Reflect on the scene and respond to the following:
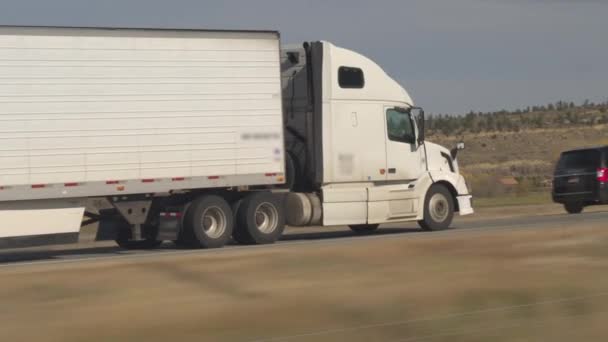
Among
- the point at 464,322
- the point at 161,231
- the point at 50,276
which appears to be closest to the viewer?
the point at 464,322

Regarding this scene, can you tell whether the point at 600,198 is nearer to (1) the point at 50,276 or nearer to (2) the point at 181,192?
(2) the point at 181,192

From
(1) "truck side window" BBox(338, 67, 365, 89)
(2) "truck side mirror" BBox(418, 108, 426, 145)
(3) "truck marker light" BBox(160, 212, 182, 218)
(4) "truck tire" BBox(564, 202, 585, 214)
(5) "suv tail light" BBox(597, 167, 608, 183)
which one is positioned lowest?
(4) "truck tire" BBox(564, 202, 585, 214)

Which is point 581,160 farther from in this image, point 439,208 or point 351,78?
point 351,78

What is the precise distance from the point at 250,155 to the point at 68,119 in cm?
386

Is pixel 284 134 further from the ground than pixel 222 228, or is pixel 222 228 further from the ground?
pixel 284 134

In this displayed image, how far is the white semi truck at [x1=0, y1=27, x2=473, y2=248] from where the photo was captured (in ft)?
65.2

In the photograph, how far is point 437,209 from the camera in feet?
83.4

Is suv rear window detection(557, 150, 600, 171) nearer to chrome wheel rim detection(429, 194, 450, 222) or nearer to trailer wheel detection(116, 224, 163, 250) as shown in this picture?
chrome wheel rim detection(429, 194, 450, 222)

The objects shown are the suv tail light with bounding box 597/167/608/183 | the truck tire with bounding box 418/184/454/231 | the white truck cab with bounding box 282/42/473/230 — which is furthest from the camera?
the suv tail light with bounding box 597/167/608/183

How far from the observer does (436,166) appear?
25.8 metres

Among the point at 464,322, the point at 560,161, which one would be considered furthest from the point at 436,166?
the point at 464,322

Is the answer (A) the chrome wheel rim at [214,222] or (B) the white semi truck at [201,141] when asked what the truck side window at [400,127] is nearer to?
(B) the white semi truck at [201,141]

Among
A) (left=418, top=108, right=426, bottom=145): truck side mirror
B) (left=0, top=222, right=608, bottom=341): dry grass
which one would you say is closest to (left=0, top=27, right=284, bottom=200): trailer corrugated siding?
(left=0, top=222, right=608, bottom=341): dry grass

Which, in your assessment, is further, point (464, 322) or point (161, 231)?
point (161, 231)
